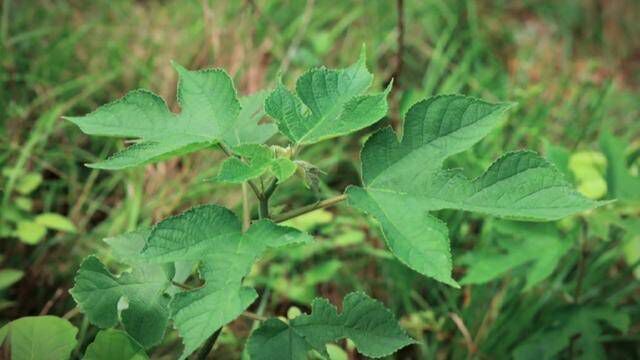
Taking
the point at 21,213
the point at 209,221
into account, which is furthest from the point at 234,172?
the point at 21,213

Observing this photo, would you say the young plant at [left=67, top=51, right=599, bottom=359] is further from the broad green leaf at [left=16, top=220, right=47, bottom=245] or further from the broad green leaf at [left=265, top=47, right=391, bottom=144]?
the broad green leaf at [left=16, top=220, right=47, bottom=245]

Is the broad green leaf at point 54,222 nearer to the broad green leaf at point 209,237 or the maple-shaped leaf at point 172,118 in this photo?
the maple-shaped leaf at point 172,118

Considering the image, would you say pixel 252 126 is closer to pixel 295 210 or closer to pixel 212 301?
pixel 295 210

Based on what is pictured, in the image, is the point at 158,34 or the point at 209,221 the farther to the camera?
the point at 158,34

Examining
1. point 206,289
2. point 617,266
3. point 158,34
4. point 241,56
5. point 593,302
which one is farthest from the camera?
point 158,34

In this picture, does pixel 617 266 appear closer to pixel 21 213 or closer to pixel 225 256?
pixel 225 256

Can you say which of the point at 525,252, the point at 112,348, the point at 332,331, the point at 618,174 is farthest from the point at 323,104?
the point at 618,174
